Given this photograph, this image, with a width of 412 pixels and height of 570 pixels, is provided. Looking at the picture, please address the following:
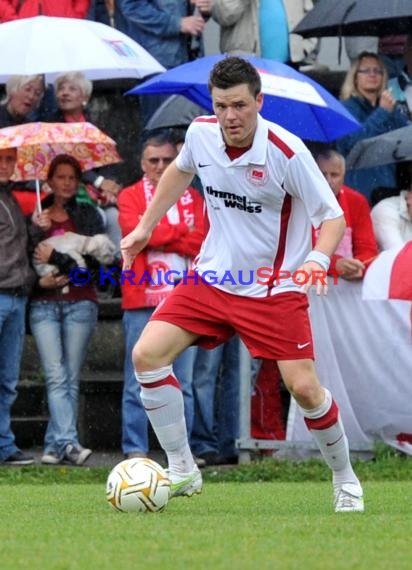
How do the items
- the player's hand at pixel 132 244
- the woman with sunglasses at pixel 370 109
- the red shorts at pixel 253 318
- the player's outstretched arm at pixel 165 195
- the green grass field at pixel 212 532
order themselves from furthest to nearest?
the woman with sunglasses at pixel 370 109 < the player's outstretched arm at pixel 165 195 < the player's hand at pixel 132 244 < the red shorts at pixel 253 318 < the green grass field at pixel 212 532

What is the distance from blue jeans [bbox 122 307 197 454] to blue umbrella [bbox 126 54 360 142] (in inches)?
74.5

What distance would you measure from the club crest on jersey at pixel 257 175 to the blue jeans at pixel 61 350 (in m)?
4.73

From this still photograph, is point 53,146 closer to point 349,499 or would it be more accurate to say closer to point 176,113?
point 176,113

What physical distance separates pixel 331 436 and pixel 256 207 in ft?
4.52

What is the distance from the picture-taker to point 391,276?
12.8m

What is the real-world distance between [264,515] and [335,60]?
10313 millimetres

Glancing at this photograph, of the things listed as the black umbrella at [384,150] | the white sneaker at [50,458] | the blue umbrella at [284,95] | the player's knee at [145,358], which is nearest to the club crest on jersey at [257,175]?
the player's knee at [145,358]

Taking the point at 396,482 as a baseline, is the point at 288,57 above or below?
above

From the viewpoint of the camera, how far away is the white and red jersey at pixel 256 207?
856cm

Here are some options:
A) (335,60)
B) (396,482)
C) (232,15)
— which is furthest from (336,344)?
(335,60)

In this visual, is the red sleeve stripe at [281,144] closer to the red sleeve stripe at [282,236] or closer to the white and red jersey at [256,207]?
the white and red jersey at [256,207]

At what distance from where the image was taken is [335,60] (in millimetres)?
18016

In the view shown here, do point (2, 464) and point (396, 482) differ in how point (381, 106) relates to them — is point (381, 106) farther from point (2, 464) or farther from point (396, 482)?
point (2, 464)

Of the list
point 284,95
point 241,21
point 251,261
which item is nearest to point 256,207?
point 251,261
